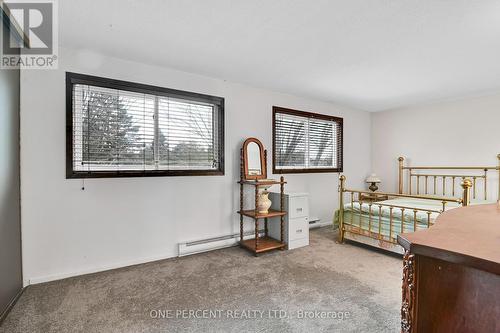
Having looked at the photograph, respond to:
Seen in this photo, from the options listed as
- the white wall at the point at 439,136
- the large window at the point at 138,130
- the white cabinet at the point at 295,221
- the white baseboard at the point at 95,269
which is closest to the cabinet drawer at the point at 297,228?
the white cabinet at the point at 295,221

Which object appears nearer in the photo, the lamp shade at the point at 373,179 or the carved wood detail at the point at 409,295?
the carved wood detail at the point at 409,295

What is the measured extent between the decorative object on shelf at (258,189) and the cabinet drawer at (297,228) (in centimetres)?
11

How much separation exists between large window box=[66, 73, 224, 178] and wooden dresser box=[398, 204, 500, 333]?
258 centimetres

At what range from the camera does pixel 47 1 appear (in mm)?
1725

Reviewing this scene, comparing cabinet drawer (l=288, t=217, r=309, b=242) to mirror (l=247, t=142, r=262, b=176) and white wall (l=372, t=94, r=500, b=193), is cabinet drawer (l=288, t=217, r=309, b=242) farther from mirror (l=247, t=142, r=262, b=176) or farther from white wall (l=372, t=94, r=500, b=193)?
white wall (l=372, t=94, r=500, b=193)

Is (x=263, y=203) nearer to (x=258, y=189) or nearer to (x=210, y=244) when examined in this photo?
(x=258, y=189)

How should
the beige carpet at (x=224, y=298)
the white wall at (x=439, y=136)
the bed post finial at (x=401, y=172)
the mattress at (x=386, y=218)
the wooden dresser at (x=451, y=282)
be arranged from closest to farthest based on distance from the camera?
the wooden dresser at (x=451, y=282) → the beige carpet at (x=224, y=298) → the mattress at (x=386, y=218) → the white wall at (x=439, y=136) → the bed post finial at (x=401, y=172)

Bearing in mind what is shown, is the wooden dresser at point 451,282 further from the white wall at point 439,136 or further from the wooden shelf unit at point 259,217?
the white wall at point 439,136

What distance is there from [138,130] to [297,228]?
229 centimetres

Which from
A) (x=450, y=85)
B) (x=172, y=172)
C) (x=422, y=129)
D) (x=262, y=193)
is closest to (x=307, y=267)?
(x=262, y=193)

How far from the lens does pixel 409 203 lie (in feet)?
11.5

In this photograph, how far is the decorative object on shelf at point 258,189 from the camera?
313 centimetres

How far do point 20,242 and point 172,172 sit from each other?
145 centimetres

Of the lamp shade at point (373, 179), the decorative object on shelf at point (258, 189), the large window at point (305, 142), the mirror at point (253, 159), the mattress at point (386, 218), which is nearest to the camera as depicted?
the mattress at point (386, 218)
